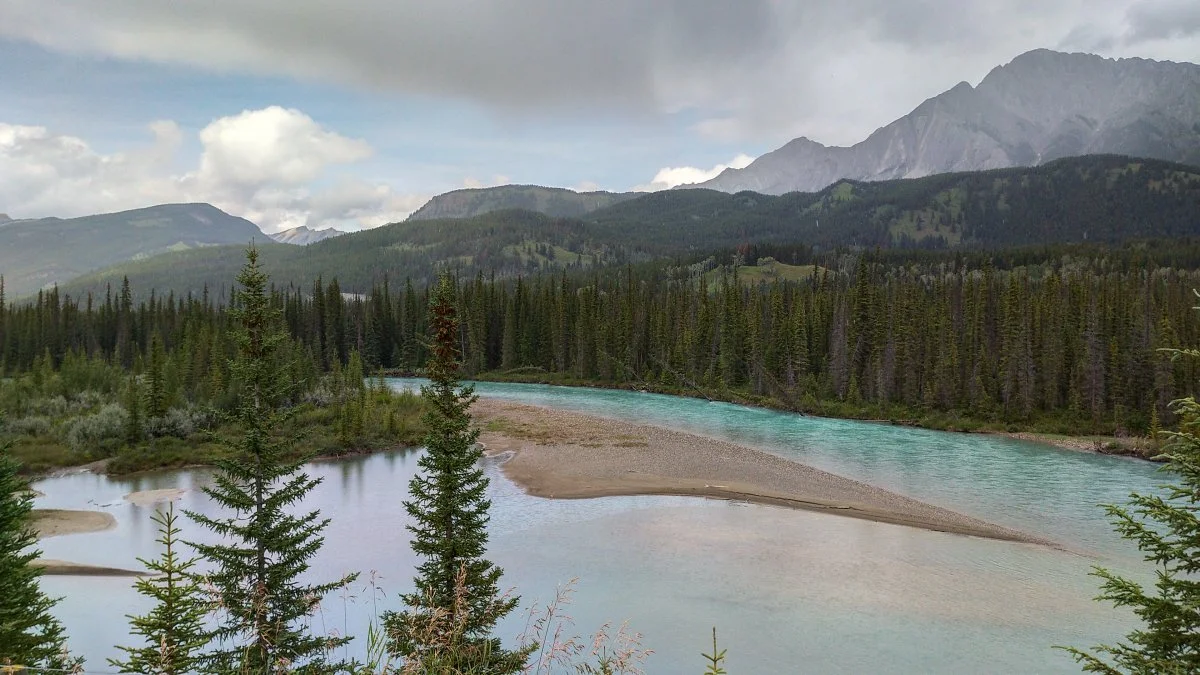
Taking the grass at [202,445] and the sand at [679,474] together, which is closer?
the sand at [679,474]

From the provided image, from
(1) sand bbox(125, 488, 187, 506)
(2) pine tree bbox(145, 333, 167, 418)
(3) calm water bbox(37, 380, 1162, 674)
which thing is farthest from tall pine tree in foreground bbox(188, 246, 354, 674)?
(2) pine tree bbox(145, 333, 167, 418)

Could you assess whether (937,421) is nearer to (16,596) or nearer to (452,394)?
(452,394)

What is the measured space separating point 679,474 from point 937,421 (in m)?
37.0

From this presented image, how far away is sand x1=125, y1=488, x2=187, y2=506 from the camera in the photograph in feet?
109

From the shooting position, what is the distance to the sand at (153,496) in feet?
109

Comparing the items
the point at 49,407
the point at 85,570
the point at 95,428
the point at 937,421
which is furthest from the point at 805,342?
the point at 49,407

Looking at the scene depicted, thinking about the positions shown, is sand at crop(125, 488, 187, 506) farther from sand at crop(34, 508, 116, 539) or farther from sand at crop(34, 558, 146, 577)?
sand at crop(34, 558, 146, 577)

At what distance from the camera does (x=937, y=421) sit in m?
64.6

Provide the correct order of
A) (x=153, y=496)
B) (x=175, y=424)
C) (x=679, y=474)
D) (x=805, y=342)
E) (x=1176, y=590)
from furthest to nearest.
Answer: (x=805, y=342)
(x=175, y=424)
(x=679, y=474)
(x=153, y=496)
(x=1176, y=590)

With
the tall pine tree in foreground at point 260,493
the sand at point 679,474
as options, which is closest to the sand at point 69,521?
the sand at point 679,474

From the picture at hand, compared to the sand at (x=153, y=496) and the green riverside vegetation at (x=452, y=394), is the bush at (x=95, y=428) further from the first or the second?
the sand at (x=153, y=496)

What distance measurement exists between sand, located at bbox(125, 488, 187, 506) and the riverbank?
5680 centimetres

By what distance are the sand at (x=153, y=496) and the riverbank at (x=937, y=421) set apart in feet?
186

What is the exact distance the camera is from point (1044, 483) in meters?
40.8
